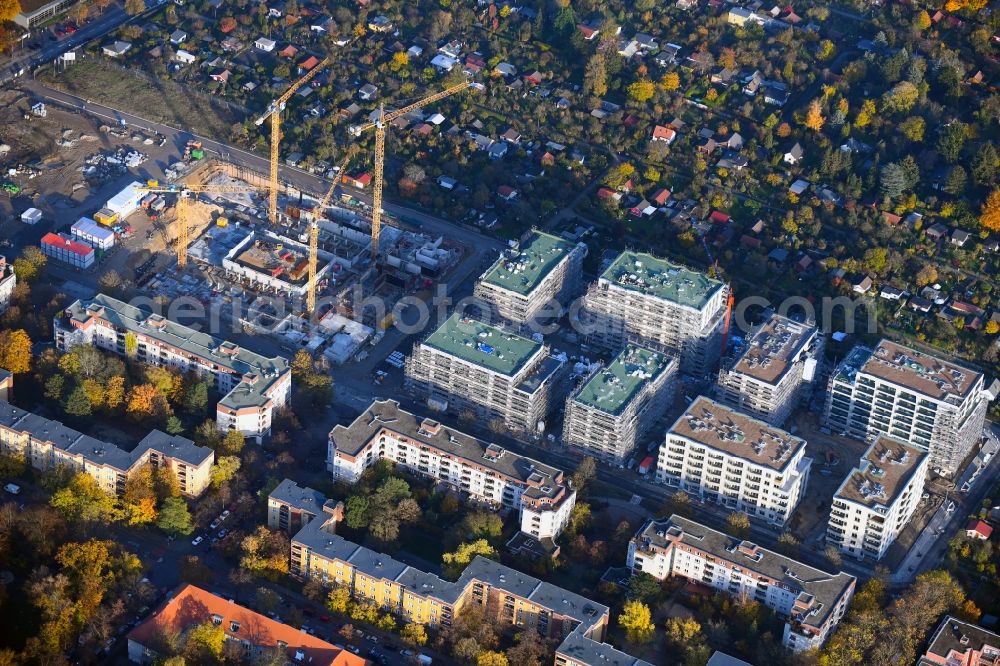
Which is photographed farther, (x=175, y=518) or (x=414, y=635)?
(x=175, y=518)

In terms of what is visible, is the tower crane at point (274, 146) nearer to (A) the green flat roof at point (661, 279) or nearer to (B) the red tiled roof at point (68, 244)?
(B) the red tiled roof at point (68, 244)

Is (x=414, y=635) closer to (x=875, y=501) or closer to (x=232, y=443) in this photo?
(x=232, y=443)

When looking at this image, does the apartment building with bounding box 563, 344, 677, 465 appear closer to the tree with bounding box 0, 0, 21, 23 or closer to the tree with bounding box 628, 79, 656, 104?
the tree with bounding box 628, 79, 656, 104

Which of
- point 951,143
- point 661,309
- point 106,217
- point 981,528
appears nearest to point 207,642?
point 661,309

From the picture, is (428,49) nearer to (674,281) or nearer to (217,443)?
(674,281)

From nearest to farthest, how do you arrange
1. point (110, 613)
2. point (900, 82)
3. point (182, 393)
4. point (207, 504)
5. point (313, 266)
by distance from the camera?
point (110, 613), point (207, 504), point (182, 393), point (313, 266), point (900, 82)

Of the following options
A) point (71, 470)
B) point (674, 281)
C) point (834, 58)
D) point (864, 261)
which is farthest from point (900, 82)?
point (71, 470)
